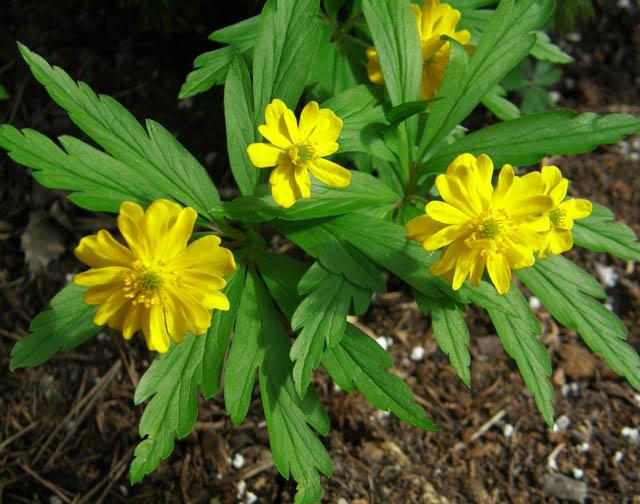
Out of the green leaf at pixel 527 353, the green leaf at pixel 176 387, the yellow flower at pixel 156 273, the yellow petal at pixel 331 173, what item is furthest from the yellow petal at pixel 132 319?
the green leaf at pixel 527 353

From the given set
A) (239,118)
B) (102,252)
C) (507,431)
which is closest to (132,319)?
(102,252)

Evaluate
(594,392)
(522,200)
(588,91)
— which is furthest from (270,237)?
(588,91)

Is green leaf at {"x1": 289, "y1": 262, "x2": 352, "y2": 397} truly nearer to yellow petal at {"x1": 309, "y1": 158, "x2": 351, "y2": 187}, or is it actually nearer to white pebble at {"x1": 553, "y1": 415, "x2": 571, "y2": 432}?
yellow petal at {"x1": 309, "y1": 158, "x2": 351, "y2": 187}

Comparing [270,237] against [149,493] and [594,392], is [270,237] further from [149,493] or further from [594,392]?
[594,392]

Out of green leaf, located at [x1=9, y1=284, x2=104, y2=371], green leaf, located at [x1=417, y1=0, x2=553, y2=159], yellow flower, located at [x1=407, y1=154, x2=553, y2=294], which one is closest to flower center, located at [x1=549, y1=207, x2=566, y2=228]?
yellow flower, located at [x1=407, y1=154, x2=553, y2=294]

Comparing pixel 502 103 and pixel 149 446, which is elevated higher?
pixel 502 103
